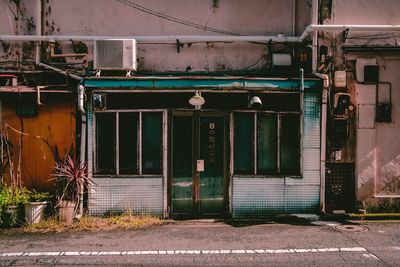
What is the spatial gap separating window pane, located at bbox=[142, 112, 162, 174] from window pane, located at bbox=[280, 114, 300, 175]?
380 centimetres

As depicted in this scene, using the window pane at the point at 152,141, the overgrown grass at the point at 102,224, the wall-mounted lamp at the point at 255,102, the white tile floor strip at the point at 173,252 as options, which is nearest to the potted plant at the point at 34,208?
the overgrown grass at the point at 102,224

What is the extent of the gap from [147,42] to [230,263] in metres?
7.46

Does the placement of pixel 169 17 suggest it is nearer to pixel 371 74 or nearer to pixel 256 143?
pixel 256 143

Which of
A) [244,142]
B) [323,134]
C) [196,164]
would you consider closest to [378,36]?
[323,134]

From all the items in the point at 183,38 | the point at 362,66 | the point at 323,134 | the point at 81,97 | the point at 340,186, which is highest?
the point at 183,38

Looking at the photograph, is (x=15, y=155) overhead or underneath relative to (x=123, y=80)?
underneath

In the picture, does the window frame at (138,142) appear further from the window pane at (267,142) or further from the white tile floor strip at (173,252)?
the white tile floor strip at (173,252)

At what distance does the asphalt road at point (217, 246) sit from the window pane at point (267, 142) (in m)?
1.87

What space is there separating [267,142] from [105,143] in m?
4.98

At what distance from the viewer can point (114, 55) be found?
11.9m

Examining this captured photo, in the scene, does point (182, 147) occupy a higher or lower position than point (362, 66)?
lower

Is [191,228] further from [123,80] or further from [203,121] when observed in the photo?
[123,80]

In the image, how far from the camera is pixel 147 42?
12602 mm

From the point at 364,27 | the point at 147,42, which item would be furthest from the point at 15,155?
the point at 364,27
